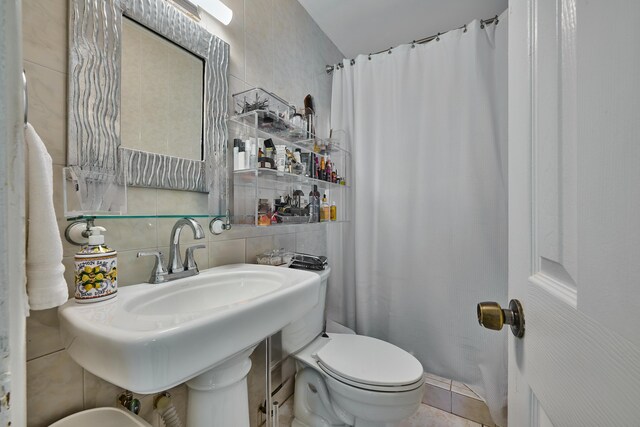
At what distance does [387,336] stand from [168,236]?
1.37 meters

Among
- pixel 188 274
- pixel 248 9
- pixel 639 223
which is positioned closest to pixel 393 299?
pixel 188 274

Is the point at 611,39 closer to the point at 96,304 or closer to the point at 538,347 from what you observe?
the point at 538,347

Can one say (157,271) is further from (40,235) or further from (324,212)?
(324,212)

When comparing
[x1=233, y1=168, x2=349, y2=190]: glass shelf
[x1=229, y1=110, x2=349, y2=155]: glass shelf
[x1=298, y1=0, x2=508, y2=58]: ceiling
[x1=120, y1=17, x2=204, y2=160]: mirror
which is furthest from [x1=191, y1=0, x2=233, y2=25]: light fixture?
[x1=298, y1=0, x2=508, y2=58]: ceiling

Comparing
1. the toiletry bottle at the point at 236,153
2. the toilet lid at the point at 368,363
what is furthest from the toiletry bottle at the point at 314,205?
the toilet lid at the point at 368,363

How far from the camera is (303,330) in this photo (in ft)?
4.01

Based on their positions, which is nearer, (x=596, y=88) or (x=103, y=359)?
(x=596, y=88)

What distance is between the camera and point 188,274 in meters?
0.87

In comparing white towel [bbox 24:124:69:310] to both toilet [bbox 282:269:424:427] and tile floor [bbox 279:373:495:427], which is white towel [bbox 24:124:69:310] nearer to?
toilet [bbox 282:269:424:427]

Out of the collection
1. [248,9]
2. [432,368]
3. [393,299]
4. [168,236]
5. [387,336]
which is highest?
[248,9]

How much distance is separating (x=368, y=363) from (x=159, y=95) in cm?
127

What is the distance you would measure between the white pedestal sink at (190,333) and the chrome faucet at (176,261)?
0.03m

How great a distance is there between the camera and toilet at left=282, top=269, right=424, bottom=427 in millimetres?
995

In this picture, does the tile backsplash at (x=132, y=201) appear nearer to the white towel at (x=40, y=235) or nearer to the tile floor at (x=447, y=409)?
A: the white towel at (x=40, y=235)
